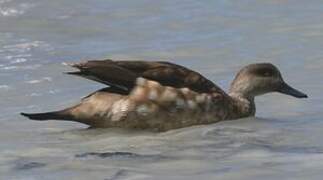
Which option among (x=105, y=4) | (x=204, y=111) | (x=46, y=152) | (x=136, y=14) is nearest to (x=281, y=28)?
(x=136, y=14)

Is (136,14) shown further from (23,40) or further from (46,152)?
(46,152)

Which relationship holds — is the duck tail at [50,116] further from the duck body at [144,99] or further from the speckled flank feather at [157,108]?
the speckled flank feather at [157,108]

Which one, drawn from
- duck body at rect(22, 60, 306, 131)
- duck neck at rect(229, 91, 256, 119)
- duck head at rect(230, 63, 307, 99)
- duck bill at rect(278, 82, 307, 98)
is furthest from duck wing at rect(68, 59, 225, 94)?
duck bill at rect(278, 82, 307, 98)

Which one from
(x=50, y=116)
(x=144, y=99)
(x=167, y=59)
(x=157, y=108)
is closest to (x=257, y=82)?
(x=157, y=108)

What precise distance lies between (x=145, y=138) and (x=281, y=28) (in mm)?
4824

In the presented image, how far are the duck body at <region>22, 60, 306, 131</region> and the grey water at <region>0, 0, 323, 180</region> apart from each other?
0.12 meters

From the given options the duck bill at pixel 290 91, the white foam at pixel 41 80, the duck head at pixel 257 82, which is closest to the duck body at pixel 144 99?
the duck head at pixel 257 82

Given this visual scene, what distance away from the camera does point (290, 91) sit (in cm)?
907

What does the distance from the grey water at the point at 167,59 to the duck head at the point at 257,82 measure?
158 mm

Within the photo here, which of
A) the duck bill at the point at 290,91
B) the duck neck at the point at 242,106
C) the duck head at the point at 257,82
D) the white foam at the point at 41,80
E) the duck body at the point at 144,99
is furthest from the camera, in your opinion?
the white foam at the point at 41,80

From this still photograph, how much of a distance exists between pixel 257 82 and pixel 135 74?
1.20m

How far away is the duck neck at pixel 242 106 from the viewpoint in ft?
29.0

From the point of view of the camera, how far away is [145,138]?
26.2ft

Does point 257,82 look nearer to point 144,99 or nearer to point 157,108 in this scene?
point 157,108
